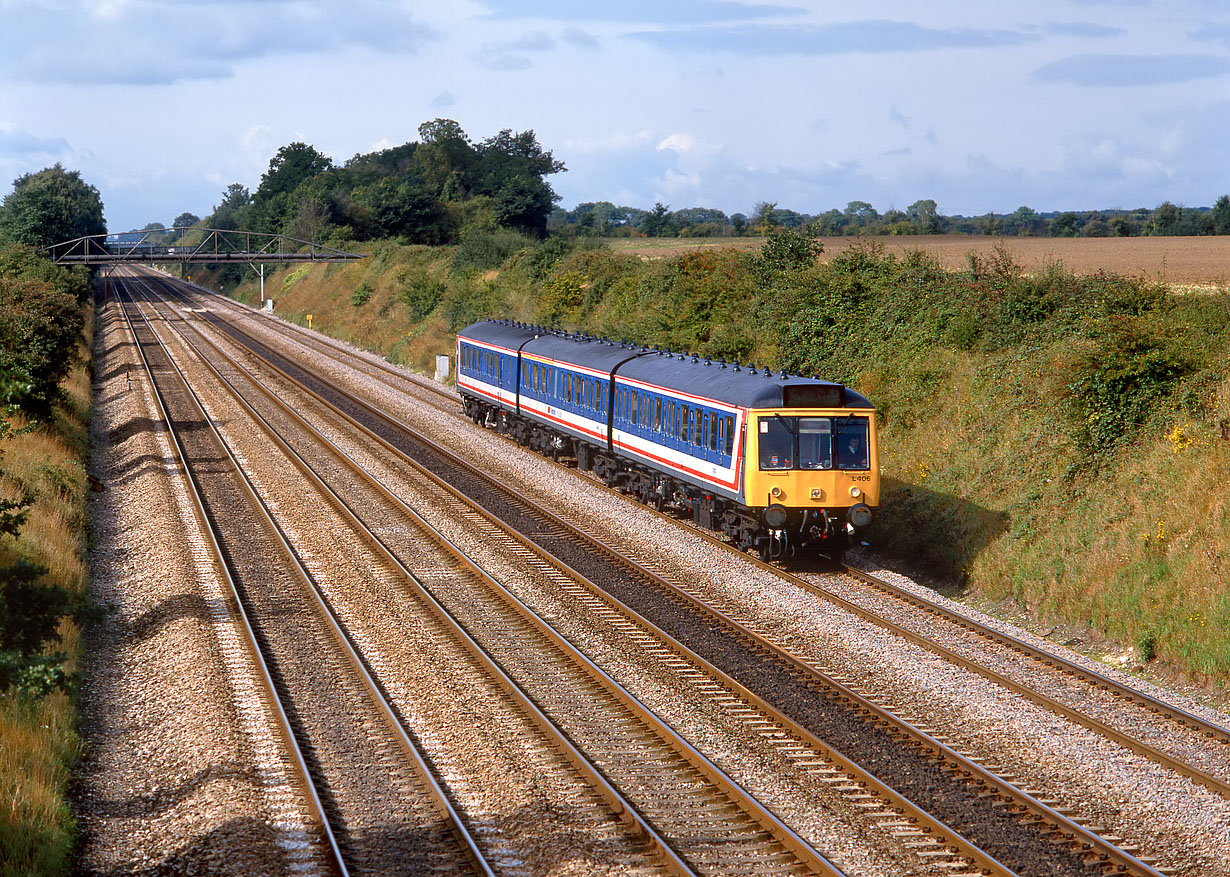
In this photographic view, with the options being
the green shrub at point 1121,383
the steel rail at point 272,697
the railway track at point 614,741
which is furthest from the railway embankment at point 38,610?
the green shrub at point 1121,383

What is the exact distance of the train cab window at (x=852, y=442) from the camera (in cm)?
1920

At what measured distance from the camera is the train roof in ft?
63.2

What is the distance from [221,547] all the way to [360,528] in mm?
2609

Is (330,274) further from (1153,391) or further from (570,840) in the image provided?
(570,840)

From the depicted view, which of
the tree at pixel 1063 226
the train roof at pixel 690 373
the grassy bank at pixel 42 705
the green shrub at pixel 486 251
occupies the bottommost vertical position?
the grassy bank at pixel 42 705

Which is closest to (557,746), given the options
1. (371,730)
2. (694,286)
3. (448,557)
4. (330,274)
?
(371,730)

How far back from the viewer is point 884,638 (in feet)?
50.1

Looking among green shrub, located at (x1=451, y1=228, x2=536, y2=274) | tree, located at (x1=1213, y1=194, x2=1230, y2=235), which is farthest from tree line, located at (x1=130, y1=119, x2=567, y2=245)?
tree, located at (x1=1213, y1=194, x2=1230, y2=235)

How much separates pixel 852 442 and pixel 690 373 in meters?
4.60

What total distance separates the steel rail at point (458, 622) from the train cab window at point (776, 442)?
4826mm

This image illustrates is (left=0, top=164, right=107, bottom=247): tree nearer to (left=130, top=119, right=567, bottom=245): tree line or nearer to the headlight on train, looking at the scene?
(left=130, top=119, right=567, bottom=245): tree line

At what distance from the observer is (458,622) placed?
15859 mm

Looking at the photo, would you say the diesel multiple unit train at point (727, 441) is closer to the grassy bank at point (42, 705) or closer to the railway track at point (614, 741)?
the railway track at point (614, 741)

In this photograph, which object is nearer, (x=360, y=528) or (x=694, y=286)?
(x=360, y=528)
